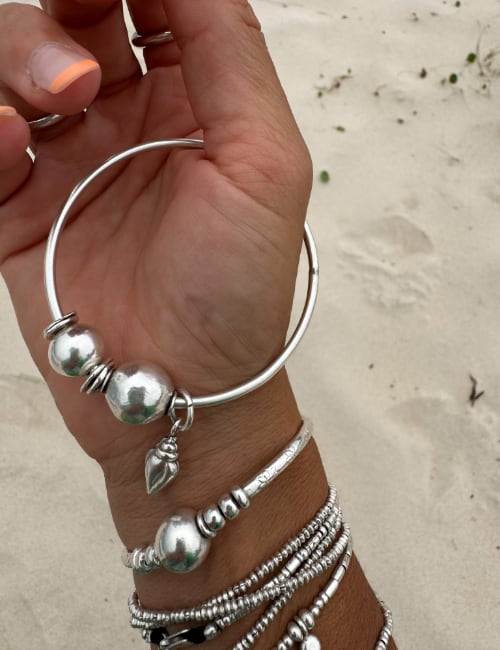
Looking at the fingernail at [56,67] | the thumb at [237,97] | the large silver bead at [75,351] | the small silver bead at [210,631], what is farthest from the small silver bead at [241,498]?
the fingernail at [56,67]

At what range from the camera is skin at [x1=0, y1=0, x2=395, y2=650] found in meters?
1.12

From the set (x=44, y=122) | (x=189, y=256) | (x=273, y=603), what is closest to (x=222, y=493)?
(x=273, y=603)

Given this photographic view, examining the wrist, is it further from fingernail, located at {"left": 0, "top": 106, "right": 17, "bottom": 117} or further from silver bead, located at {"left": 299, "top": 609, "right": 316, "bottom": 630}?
fingernail, located at {"left": 0, "top": 106, "right": 17, "bottom": 117}

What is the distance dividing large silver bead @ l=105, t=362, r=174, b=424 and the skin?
14 cm

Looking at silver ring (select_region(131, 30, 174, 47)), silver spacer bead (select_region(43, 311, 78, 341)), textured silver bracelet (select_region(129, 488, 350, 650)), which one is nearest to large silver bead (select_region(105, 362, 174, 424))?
silver spacer bead (select_region(43, 311, 78, 341))

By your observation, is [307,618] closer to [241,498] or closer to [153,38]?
[241,498]

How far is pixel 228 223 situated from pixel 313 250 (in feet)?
0.87

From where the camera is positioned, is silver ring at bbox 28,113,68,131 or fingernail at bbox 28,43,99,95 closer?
fingernail at bbox 28,43,99,95

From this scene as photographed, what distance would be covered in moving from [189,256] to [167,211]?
0.12 m

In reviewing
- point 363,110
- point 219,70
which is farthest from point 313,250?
point 363,110

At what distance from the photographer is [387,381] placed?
6.48 feet

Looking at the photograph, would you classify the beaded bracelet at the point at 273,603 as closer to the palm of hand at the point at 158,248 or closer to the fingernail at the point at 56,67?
the palm of hand at the point at 158,248

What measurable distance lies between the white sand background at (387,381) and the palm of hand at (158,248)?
704 mm

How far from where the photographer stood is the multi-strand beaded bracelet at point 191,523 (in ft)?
3.36
